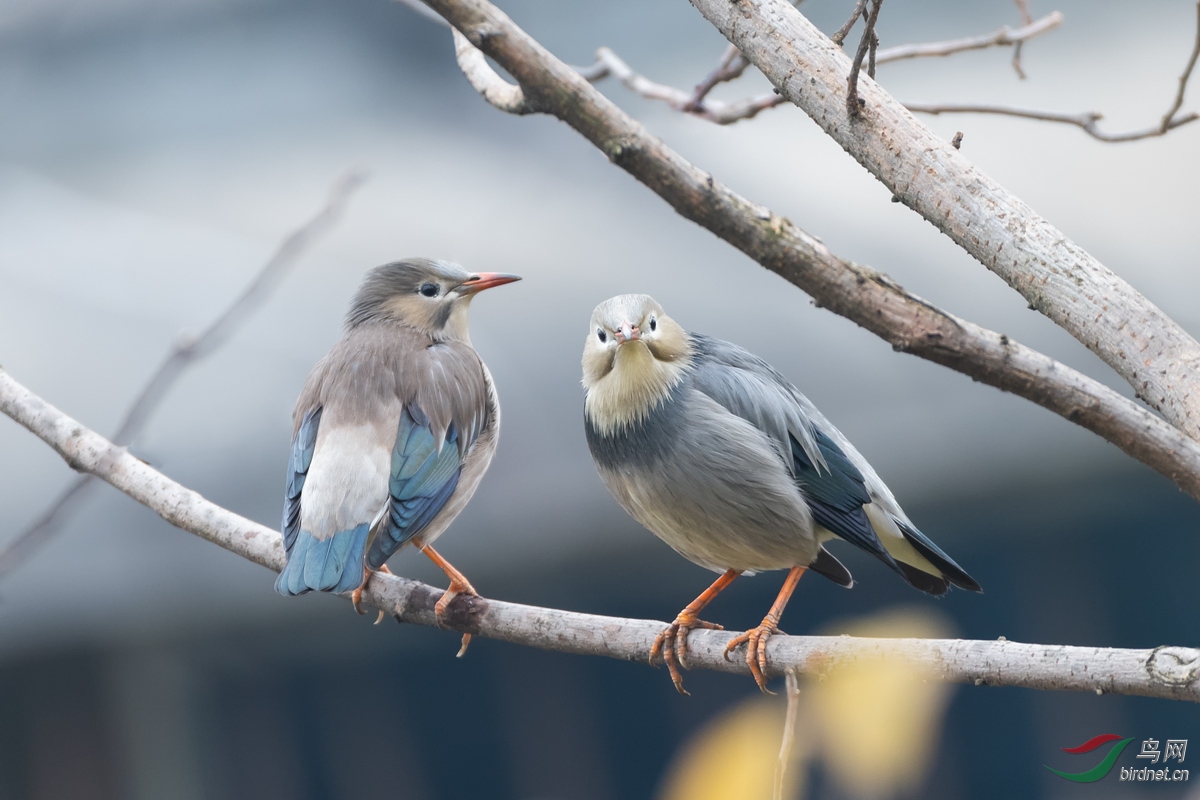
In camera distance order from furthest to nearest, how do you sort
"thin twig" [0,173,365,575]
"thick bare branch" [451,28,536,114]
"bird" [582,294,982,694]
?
"thick bare branch" [451,28,536,114] → "bird" [582,294,982,694] → "thin twig" [0,173,365,575]

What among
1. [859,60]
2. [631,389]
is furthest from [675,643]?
[859,60]

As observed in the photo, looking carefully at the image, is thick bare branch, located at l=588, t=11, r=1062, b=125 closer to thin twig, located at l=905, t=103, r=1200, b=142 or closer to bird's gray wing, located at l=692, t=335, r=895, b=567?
thin twig, located at l=905, t=103, r=1200, b=142

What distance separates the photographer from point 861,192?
160 inches

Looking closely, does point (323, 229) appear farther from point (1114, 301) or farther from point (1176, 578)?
point (1176, 578)

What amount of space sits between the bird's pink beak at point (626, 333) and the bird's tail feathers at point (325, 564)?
420 millimetres

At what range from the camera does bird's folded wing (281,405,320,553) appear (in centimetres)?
157

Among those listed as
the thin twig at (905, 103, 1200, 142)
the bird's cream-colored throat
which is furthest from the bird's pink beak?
the thin twig at (905, 103, 1200, 142)

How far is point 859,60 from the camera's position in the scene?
4.03 ft

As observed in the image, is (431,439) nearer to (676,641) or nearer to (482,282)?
(482,282)

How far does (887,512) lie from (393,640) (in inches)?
100

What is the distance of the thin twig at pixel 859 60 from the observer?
1.23 metres

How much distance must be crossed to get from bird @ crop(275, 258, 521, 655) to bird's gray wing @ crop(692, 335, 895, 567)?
0.96 feet

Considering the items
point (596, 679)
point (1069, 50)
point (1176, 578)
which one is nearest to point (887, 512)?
point (596, 679)

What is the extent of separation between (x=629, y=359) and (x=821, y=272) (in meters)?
0.24
